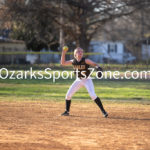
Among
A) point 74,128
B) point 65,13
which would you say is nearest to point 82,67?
point 74,128

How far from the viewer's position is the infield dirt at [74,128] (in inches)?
274

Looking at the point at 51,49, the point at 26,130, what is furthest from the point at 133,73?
the point at 51,49

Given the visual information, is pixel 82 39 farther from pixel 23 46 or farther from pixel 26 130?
pixel 26 130

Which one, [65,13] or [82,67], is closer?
[82,67]

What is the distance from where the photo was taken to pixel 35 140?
7.30 m

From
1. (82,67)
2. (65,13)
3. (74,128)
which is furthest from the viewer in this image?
(65,13)

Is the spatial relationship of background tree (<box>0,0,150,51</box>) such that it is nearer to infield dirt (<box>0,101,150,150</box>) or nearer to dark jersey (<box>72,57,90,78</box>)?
infield dirt (<box>0,101,150,150</box>)

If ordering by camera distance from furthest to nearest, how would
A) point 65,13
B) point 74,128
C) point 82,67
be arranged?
point 65,13
point 82,67
point 74,128

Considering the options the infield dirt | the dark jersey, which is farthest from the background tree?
the dark jersey

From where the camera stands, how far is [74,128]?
8547mm

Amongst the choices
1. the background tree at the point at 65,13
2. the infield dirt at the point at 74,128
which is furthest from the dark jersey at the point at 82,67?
the background tree at the point at 65,13

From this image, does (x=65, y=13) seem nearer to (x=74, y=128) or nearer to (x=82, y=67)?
(x=82, y=67)

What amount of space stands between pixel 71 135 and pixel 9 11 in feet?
86.4

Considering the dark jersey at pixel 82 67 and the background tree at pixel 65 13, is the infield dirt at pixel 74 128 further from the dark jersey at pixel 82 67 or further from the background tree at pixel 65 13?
the background tree at pixel 65 13
